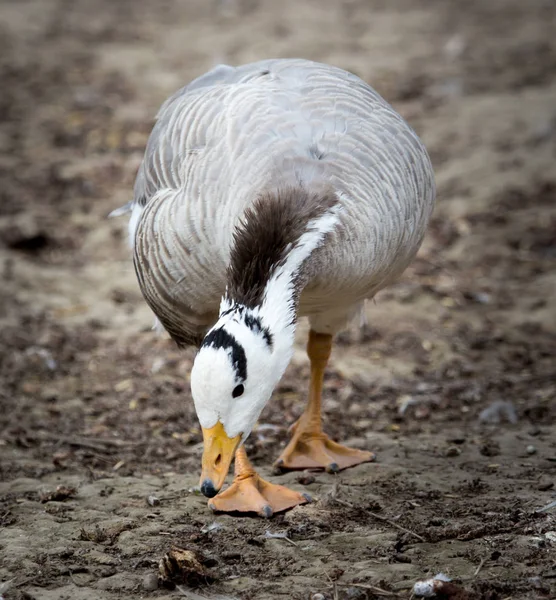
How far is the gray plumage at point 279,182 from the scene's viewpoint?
391 cm

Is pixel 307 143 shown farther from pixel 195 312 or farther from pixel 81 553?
pixel 81 553

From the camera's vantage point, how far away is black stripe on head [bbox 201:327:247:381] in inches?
134

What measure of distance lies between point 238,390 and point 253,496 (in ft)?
3.40

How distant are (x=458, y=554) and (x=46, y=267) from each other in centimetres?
479

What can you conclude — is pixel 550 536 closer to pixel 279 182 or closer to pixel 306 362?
pixel 279 182

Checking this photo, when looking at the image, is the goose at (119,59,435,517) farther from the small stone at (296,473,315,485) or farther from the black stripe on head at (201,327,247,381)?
the small stone at (296,473,315,485)

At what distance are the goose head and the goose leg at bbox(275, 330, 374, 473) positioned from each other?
1.23 m

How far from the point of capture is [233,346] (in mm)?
3408

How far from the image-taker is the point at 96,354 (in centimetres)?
637

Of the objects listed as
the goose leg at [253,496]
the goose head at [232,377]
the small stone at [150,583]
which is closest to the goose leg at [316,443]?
the goose leg at [253,496]

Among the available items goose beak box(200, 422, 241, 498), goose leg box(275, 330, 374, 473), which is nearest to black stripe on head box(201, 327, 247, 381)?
goose beak box(200, 422, 241, 498)

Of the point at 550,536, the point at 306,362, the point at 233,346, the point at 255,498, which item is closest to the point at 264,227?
the point at 233,346

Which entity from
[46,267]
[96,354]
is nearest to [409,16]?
[46,267]

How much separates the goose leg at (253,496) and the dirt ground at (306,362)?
0.08 m
